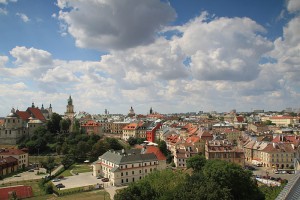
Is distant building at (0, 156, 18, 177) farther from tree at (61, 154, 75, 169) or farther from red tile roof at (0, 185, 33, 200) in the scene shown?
red tile roof at (0, 185, 33, 200)

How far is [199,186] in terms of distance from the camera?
32938mm

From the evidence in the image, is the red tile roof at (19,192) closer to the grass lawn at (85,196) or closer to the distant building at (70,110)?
the grass lawn at (85,196)

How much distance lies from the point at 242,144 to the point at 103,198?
171 ft

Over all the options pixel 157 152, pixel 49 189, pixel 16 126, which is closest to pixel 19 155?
pixel 49 189

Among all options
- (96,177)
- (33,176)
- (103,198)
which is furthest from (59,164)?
(103,198)

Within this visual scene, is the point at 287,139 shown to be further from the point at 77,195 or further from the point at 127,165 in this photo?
the point at 77,195

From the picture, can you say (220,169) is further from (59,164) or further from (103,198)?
(59,164)

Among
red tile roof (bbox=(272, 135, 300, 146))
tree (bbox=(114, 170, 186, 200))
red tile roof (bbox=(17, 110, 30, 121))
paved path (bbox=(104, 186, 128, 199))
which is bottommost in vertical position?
paved path (bbox=(104, 186, 128, 199))

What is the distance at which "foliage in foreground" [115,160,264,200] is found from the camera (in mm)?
32469

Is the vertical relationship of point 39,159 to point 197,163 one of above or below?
below

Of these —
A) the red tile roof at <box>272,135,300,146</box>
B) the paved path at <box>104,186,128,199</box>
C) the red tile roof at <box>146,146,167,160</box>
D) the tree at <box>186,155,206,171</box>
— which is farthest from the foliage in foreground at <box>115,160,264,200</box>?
the red tile roof at <box>272,135,300,146</box>

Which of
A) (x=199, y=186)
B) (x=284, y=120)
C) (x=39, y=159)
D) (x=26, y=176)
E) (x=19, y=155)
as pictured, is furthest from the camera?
(x=284, y=120)

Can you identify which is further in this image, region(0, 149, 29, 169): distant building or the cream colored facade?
the cream colored facade

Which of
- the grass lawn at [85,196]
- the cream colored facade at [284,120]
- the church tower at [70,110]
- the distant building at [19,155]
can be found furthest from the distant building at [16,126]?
the cream colored facade at [284,120]
